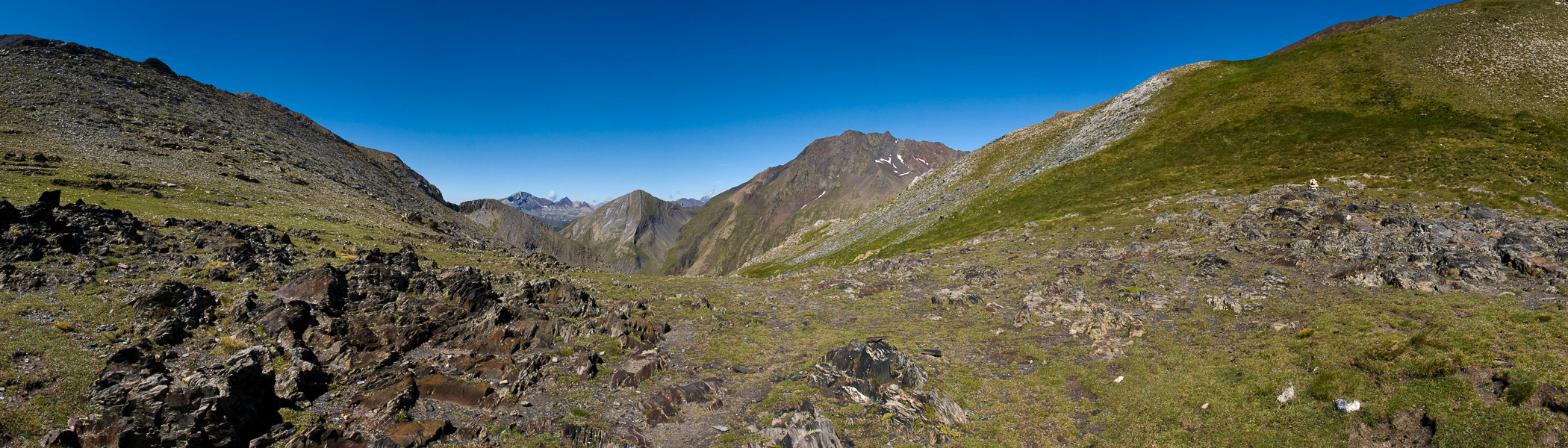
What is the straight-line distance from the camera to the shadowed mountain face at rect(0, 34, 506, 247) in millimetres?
49031

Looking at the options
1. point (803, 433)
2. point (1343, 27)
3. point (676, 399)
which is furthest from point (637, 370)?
point (1343, 27)

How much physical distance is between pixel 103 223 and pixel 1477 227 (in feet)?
302

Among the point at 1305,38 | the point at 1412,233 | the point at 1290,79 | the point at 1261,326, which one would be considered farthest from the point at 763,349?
the point at 1305,38

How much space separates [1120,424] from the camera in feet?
62.8

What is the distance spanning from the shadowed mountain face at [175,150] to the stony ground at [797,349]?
66.8 ft

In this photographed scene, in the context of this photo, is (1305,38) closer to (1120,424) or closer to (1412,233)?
(1412,233)

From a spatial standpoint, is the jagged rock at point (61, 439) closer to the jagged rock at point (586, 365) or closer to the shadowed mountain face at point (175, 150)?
the jagged rock at point (586, 365)

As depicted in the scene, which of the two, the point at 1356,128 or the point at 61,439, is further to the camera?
the point at 1356,128

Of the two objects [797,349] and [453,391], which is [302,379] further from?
[797,349]

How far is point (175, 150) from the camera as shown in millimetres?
66312

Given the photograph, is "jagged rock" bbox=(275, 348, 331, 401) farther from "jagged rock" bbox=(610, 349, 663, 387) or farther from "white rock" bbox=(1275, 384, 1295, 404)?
"white rock" bbox=(1275, 384, 1295, 404)

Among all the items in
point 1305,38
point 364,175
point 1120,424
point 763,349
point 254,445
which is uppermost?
point 1305,38

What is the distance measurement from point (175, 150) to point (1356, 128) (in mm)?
154189

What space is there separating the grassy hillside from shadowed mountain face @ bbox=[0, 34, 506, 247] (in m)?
66.8
